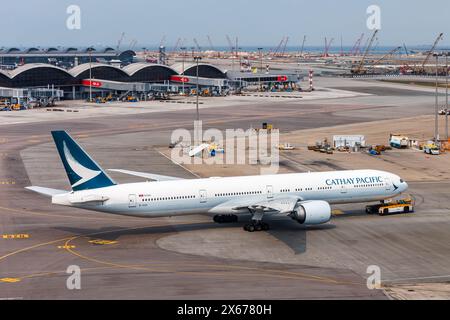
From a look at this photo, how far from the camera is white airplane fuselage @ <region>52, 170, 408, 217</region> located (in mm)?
59469

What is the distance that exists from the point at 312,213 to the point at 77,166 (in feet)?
66.1

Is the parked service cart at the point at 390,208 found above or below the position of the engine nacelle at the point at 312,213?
below

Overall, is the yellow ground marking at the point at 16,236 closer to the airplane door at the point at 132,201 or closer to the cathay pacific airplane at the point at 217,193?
the cathay pacific airplane at the point at 217,193

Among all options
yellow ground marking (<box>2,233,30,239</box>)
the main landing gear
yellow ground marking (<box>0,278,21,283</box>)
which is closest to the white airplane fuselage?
the main landing gear

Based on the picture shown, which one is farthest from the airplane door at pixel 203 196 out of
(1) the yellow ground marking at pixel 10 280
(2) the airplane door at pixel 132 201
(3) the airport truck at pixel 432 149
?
(3) the airport truck at pixel 432 149

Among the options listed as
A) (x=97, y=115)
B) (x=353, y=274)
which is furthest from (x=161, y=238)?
(x=97, y=115)

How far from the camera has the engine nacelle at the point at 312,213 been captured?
62000mm

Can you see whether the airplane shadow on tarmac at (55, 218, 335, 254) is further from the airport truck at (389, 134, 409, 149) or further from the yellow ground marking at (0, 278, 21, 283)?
the airport truck at (389, 134, 409, 149)

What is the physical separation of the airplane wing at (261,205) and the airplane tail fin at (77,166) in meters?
10.8

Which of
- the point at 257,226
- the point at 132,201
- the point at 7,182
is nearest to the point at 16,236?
the point at 132,201

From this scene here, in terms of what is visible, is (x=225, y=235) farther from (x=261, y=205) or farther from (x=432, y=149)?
(x=432, y=149)

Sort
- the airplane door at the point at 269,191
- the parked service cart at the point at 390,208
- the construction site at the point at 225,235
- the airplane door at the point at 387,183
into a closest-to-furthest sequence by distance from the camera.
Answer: the construction site at the point at 225,235
the airplane door at the point at 269,191
the airplane door at the point at 387,183
the parked service cart at the point at 390,208
